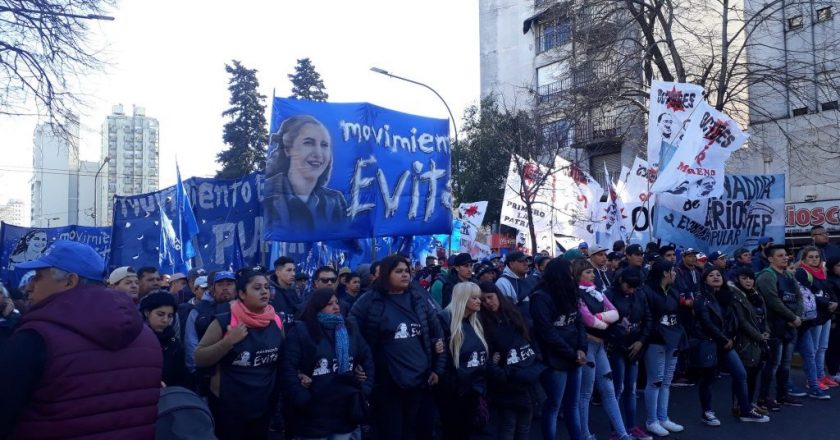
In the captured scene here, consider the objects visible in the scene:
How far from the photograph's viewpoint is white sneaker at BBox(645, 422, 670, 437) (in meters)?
6.74

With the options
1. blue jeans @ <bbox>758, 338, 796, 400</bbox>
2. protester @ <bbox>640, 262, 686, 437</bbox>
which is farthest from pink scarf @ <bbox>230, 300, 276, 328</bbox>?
blue jeans @ <bbox>758, 338, 796, 400</bbox>

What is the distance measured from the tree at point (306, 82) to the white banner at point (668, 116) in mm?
27412

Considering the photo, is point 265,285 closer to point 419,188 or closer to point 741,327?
point 741,327

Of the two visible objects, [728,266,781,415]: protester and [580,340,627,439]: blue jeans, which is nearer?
[580,340,627,439]: blue jeans

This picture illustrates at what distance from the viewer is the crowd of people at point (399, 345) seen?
2.59 m

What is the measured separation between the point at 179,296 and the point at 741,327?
22.9 ft

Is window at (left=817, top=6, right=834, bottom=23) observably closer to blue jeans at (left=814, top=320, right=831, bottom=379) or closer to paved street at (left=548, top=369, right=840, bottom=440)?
blue jeans at (left=814, top=320, right=831, bottom=379)

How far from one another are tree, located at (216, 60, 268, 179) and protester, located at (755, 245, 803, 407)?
1265 inches

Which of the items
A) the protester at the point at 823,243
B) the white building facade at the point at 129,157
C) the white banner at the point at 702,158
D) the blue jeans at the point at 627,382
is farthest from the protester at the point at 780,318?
the white building facade at the point at 129,157

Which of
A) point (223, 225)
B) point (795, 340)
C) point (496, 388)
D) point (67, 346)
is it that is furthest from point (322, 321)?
point (223, 225)

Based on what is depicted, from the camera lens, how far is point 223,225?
1224 cm

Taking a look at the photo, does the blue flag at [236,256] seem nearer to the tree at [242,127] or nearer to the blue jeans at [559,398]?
the blue jeans at [559,398]

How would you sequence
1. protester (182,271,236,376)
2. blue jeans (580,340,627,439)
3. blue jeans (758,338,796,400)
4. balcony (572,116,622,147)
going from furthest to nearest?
balcony (572,116,622,147)
blue jeans (758,338,796,400)
blue jeans (580,340,627,439)
protester (182,271,236,376)

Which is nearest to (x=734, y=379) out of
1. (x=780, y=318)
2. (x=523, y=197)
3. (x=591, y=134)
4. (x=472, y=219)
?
(x=780, y=318)
